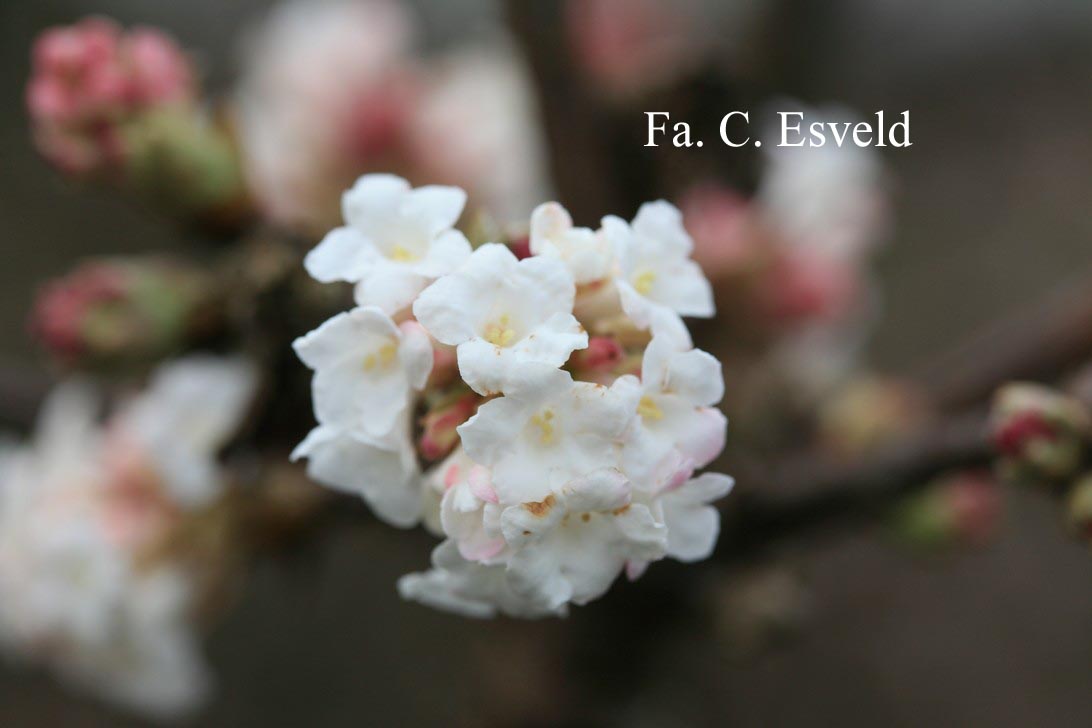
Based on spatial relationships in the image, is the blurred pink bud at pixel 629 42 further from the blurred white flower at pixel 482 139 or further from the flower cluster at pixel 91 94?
the flower cluster at pixel 91 94

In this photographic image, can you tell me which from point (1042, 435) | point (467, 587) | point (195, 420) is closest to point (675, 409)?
point (467, 587)

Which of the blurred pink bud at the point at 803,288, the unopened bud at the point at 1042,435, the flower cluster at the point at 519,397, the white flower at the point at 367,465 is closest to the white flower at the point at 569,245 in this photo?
the flower cluster at the point at 519,397

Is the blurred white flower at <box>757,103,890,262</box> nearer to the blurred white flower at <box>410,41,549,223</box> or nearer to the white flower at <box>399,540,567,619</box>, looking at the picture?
the blurred white flower at <box>410,41,549,223</box>

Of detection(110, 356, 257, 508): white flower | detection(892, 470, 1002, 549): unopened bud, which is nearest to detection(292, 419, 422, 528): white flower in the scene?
detection(110, 356, 257, 508): white flower

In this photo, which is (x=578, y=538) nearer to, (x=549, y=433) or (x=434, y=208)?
(x=549, y=433)

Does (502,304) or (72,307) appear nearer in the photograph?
(502,304)

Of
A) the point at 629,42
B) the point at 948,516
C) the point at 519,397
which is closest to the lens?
the point at 519,397

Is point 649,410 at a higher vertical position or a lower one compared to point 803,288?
higher
